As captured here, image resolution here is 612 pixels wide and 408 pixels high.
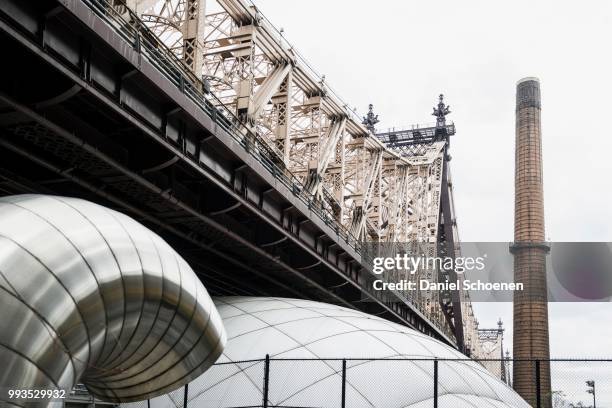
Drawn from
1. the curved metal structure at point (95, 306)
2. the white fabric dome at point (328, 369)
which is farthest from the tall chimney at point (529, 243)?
the curved metal structure at point (95, 306)

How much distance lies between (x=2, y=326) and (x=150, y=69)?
9909 mm

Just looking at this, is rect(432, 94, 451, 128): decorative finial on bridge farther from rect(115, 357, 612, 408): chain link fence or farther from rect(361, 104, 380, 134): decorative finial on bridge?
rect(115, 357, 612, 408): chain link fence

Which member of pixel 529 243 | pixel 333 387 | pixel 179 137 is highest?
pixel 529 243

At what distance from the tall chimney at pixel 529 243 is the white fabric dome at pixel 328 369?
122 ft

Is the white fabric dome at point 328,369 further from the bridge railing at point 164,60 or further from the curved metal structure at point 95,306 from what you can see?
the curved metal structure at point 95,306

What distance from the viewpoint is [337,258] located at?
129 feet

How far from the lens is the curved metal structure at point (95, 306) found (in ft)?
36.5

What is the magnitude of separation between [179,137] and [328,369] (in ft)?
24.8

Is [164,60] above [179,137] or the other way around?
above

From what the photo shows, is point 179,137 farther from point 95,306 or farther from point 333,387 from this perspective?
point 95,306

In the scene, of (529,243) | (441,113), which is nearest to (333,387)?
(529,243)

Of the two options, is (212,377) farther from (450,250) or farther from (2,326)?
(450,250)

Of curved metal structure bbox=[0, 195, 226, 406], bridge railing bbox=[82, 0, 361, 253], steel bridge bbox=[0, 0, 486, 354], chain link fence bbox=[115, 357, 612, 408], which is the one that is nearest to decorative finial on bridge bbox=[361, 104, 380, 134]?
steel bridge bbox=[0, 0, 486, 354]

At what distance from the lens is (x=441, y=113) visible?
322 feet
